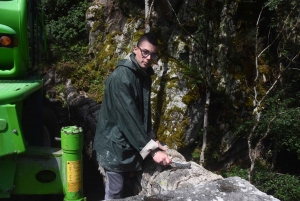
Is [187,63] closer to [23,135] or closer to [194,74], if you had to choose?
[194,74]

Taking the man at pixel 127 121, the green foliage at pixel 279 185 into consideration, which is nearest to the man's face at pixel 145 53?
the man at pixel 127 121

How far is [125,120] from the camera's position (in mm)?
2621

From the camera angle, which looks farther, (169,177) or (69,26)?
(69,26)

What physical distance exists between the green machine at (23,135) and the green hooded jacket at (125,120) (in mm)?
380

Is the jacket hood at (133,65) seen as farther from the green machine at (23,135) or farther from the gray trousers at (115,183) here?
the gray trousers at (115,183)

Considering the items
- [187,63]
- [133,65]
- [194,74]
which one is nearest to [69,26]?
[187,63]

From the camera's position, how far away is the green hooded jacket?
2617 millimetres

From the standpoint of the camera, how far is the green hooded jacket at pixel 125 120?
2617mm

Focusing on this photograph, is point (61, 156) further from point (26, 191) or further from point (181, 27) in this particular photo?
point (181, 27)

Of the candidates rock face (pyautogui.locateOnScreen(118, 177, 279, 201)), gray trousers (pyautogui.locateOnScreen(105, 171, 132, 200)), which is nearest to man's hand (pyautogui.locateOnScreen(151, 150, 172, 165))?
gray trousers (pyautogui.locateOnScreen(105, 171, 132, 200))

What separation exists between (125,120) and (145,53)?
0.58 m

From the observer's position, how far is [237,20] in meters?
7.48

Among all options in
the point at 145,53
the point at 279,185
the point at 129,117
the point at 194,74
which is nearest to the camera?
the point at 129,117

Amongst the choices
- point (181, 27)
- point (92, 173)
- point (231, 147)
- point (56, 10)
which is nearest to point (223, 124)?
point (231, 147)
